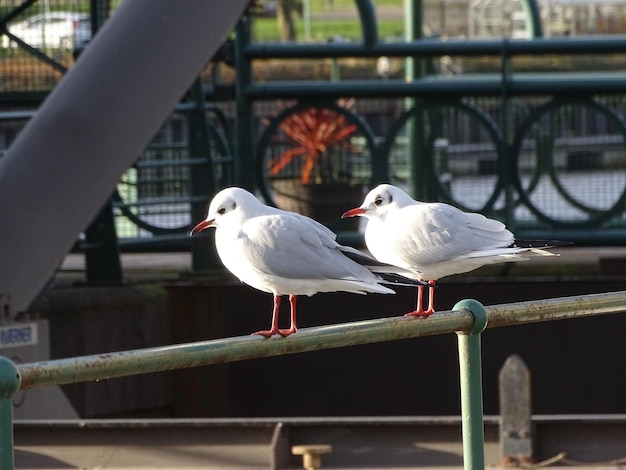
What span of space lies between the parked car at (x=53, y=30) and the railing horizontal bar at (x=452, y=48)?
59.0 inches

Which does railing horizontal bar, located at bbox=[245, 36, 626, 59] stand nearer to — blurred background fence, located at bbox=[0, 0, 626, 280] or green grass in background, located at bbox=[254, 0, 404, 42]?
blurred background fence, located at bbox=[0, 0, 626, 280]

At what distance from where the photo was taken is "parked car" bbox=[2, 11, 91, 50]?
11961 mm

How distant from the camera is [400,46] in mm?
12578

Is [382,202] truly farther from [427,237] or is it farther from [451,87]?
[451,87]

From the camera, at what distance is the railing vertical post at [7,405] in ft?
8.50

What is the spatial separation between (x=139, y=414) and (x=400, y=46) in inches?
158


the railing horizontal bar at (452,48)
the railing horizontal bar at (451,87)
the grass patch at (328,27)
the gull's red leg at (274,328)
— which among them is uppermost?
the grass patch at (328,27)

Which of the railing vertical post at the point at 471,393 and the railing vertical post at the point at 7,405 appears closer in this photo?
the railing vertical post at the point at 7,405

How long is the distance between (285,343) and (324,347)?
0.10 metres

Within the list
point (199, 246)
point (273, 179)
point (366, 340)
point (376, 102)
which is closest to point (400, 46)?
point (376, 102)

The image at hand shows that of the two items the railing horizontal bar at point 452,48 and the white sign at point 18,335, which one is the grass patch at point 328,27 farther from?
the white sign at point 18,335

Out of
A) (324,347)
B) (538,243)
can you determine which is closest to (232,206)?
(538,243)

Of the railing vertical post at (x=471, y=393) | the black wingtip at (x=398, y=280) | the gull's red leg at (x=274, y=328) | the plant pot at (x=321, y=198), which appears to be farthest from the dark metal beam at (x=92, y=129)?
the railing vertical post at (x=471, y=393)

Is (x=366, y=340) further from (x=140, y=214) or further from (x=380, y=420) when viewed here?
(x=140, y=214)
